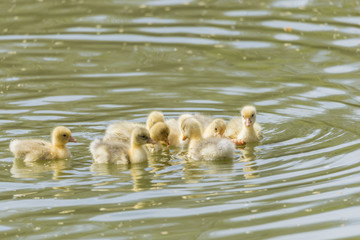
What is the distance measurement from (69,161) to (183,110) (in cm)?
213

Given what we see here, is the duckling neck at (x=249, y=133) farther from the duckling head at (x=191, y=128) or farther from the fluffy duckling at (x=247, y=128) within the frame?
the duckling head at (x=191, y=128)

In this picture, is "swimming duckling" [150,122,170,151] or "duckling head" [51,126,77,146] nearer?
"duckling head" [51,126,77,146]

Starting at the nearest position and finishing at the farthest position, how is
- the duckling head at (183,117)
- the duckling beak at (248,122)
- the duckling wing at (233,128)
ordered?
1. the duckling beak at (248,122)
2. the duckling head at (183,117)
3. the duckling wing at (233,128)

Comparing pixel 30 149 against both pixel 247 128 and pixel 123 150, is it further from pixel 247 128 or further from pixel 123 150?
pixel 247 128

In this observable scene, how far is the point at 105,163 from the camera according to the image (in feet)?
28.2

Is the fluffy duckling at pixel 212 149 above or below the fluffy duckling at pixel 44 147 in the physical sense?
below

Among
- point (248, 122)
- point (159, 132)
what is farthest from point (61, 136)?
point (248, 122)

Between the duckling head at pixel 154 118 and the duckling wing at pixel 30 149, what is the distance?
125cm

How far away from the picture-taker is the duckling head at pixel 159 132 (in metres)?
9.25

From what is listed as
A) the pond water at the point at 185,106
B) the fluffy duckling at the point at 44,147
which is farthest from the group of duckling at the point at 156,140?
the pond water at the point at 185,106

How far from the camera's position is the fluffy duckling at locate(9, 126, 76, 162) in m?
8.72

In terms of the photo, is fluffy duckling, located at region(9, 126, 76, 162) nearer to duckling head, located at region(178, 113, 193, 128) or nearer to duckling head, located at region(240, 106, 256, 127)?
duckling head, located at region(178, 113, 193, 128)

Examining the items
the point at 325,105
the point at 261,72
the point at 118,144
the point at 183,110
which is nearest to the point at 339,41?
the point at 261,72

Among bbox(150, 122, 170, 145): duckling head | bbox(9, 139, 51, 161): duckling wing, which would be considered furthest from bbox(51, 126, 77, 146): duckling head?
bbox(150, 122, 170, 145): duckling head
